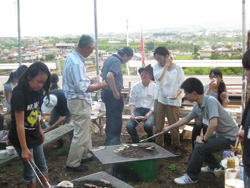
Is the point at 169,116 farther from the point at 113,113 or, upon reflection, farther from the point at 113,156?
the point at 113,156

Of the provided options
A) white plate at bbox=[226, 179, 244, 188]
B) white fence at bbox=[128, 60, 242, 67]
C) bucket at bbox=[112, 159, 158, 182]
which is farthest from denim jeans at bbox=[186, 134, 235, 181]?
white fence at bbox=[128, 60, 242, 67]

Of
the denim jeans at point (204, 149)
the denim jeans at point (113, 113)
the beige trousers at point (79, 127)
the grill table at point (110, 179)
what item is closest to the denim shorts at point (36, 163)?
the grill table at point (110, 179)

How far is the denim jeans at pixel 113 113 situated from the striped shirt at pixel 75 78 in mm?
982

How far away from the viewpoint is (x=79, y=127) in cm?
368

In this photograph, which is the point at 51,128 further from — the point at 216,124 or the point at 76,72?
the point at 216,124

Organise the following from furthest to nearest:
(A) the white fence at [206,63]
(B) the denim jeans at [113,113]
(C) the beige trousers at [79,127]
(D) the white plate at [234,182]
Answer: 1. (A) the white fence at [206,63]
2. (B) the denim jeans at [113,113]
3. (C) the beige trousers at [79,127]
4. (D) the white plate at [234,182]

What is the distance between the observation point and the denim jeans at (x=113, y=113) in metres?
4.58

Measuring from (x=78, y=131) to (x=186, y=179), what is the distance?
1.61 meters

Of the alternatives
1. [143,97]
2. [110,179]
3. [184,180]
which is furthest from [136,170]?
[143,97]

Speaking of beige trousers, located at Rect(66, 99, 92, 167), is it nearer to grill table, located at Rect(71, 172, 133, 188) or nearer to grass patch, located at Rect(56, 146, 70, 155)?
grass patch, located at Rect(56, 146, 70, 155)

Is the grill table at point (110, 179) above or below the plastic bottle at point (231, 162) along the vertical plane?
below

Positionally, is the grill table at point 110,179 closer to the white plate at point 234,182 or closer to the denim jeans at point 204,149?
the white plate at point 234,182

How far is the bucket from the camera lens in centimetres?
345

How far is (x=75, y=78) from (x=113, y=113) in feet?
4.43
